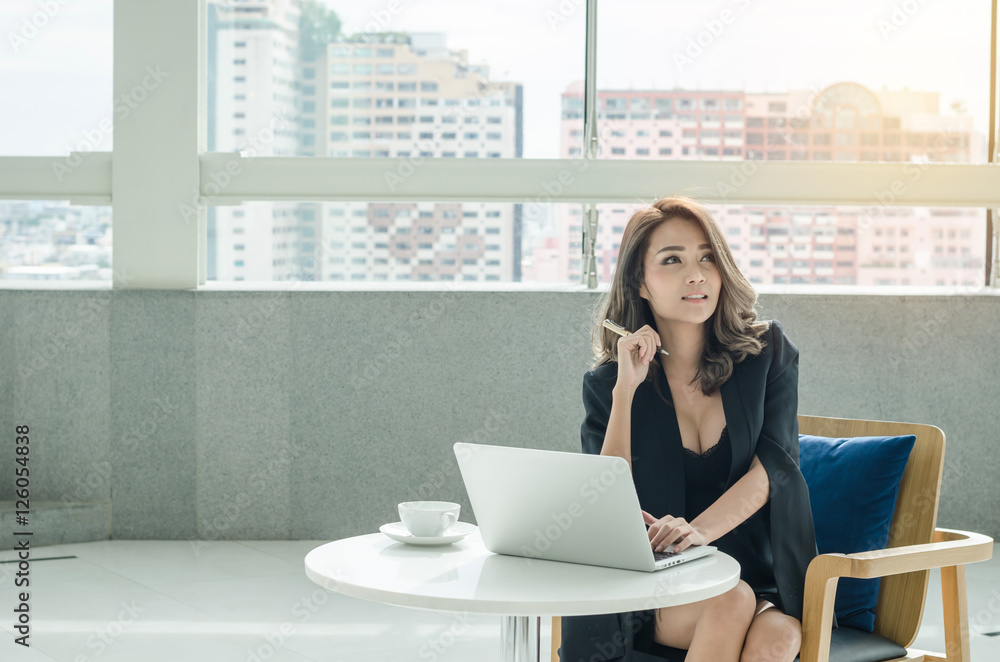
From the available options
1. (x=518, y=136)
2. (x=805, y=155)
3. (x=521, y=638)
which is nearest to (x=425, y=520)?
(x=521, y=638)

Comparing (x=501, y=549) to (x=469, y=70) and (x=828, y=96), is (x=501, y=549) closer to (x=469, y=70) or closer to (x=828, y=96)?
(x=469, y=70)

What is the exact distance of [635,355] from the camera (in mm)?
2090

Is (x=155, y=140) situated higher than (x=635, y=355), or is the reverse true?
(x=155, y=140)

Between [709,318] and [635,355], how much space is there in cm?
19

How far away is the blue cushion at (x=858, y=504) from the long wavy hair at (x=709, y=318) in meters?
0.30

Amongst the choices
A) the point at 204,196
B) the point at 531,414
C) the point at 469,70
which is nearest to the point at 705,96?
the point at 469,70

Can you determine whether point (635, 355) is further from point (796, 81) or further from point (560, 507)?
point (796, 81)

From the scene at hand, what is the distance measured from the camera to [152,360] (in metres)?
4.14

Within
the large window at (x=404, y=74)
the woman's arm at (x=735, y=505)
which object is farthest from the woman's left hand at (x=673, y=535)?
the large window at (x=404, y=74)

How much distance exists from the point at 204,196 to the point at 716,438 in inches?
115

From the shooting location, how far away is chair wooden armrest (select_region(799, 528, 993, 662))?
169 centimetres

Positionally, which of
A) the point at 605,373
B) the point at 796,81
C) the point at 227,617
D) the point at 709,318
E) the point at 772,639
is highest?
the point at 796,81

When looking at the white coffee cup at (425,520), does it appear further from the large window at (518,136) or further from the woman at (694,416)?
the large window at (518,136)

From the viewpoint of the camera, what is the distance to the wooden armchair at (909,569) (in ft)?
5.58
